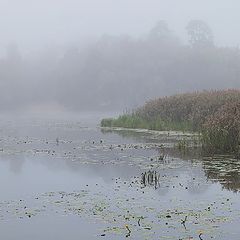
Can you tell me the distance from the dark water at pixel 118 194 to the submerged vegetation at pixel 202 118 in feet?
3.57

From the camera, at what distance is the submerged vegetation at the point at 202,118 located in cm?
1983

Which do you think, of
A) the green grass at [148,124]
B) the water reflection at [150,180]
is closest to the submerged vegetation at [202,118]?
the green grass at [148,124]

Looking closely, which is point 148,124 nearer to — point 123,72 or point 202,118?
point 202,118

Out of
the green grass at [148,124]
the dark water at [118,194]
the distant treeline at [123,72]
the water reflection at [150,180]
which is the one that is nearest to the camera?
the dark water at [118,194]

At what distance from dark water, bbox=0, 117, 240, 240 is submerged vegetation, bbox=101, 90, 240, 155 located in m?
1.09

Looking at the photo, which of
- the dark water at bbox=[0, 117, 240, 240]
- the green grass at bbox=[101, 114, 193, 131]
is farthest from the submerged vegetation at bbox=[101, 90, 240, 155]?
the dark water at bbox=[0, 117, 240, 240]

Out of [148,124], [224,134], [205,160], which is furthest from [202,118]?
[205,160]

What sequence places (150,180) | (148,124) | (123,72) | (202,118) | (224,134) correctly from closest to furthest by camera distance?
(150,180), (224,134), (202,118), (148,124), (123,72)

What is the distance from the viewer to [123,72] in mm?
84438

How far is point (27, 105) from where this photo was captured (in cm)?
9119

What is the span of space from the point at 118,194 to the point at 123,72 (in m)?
72.1

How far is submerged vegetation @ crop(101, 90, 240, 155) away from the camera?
19.8 meters

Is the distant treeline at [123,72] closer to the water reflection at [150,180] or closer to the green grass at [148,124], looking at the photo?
the green grass at [148,124]

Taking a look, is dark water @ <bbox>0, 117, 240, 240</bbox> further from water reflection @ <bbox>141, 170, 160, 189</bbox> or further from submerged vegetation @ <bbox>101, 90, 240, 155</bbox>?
submerged vegetation @ <bbox>101, 90, 240, 155</bbox>
